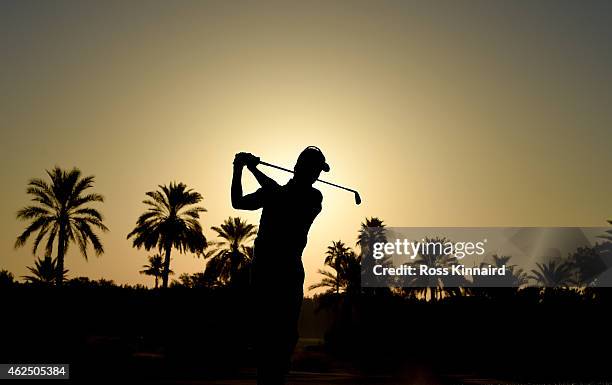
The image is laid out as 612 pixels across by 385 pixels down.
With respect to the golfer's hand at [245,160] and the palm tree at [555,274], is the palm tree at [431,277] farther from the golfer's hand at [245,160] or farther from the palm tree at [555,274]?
the golfer's hand at [245,160]

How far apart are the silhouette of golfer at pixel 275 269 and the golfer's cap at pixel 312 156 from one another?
221 millimetres

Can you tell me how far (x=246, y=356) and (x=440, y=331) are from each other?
77.4 feet

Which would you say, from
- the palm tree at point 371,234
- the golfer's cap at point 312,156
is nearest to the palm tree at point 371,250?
the palm tree at point 371,234

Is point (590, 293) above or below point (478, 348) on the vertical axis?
above

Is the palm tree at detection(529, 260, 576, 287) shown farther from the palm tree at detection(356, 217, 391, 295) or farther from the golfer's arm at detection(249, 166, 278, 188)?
the golfer's arm at detection(249, 166, 278, 188)

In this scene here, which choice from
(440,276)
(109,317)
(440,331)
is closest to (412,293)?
(440,276)

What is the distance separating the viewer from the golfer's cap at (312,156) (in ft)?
18.2

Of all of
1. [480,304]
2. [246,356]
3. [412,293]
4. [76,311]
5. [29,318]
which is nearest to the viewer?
[246,356]

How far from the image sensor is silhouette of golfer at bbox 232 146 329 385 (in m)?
5.20

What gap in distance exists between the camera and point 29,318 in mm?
44688

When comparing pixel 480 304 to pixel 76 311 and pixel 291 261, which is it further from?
pixel 291 261

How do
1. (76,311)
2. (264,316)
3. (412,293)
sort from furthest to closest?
(412,293) < (76,311) < (264,316)

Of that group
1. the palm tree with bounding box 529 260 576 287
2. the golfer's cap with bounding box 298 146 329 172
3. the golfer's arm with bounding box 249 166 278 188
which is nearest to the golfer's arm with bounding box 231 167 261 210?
the golfer's arm with bounding box 249 166 278 188

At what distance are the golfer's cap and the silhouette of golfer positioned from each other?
221mm
